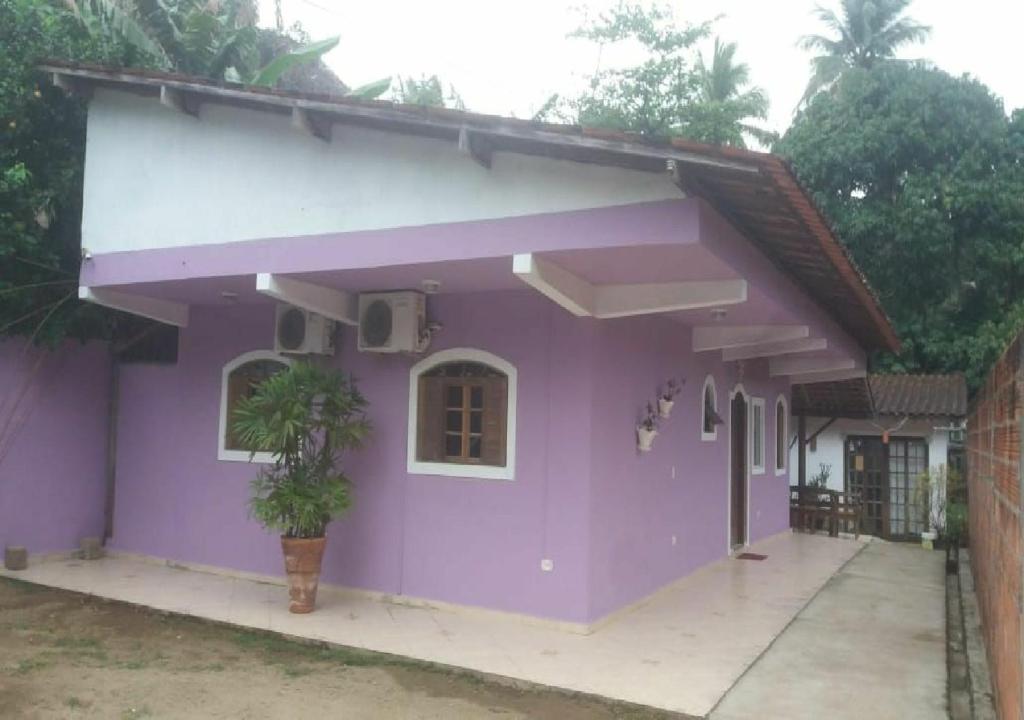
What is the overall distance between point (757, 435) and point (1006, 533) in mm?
8164

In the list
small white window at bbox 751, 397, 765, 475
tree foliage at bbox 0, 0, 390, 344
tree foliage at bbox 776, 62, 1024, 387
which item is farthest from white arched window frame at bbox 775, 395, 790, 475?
tree foliage at bbox 0, 0, 390, 344

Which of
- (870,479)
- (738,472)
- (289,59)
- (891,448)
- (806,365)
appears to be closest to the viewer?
(289,59)

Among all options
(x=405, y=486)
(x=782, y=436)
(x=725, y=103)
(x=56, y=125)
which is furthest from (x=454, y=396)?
(x=725, y=103)

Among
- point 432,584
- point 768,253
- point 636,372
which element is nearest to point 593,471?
point 636,372

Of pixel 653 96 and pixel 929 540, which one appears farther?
pixel 653 96

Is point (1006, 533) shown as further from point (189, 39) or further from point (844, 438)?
point (844, 438)

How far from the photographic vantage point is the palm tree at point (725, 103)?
22719mm

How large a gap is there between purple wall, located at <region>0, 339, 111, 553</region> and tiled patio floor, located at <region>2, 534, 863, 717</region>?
0.49 m

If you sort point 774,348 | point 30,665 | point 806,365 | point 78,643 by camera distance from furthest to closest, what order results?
point 806,365 < point 774,348 < point 78,643 < point 30,665

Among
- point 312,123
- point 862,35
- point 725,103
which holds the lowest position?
point 312,123

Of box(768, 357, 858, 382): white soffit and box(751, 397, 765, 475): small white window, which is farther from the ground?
box(768, 357, 858, 382): white soffit

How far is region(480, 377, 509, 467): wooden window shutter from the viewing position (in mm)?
7578

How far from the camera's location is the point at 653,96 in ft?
76.3

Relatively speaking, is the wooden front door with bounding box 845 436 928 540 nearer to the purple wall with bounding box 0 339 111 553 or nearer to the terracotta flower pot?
the terracotta flower pot
